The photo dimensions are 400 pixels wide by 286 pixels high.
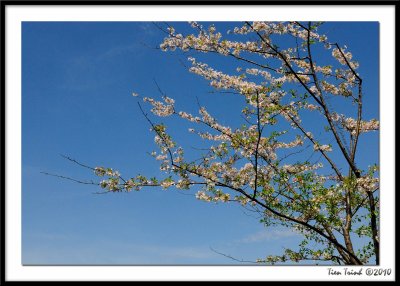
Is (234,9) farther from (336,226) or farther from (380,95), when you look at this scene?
(336,226)

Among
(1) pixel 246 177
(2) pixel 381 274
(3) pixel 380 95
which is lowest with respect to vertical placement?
(2) pixel 381 274

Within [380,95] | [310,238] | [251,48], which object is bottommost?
[310,238]

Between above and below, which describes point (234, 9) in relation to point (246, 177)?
above

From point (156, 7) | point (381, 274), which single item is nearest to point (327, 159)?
point (381, 274)

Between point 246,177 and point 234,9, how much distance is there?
349cm

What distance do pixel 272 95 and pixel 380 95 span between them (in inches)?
129

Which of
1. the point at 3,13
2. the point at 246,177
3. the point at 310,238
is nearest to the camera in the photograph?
the point at 3,13

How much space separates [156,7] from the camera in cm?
654

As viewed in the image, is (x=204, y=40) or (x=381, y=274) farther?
(x=204, y=40)

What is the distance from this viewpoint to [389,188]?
6.60m

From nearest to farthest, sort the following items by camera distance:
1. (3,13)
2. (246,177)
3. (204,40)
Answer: (3,13), (246,177), (204,40)

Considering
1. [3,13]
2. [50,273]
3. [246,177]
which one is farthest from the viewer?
[246,177]

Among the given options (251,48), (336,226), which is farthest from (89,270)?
(251,48)

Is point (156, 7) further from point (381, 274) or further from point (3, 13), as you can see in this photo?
point (381, 274)
